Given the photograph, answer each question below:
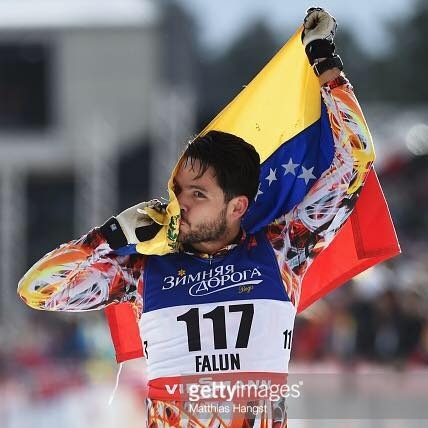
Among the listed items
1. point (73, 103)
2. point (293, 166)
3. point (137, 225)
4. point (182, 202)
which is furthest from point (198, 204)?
point (73, 103)

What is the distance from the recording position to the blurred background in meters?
9.08

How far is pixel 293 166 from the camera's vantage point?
3.53 metres

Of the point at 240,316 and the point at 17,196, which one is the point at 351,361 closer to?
the point at 240,316

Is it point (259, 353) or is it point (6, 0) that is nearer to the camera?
point (259, 353)

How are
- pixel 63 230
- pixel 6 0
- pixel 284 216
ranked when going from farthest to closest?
pixel 6 0 → pixel 63 230 → pixel 284 216

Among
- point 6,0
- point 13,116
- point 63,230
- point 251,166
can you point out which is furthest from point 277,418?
point 6,0

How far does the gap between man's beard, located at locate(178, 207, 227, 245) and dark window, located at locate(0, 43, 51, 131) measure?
23.7m

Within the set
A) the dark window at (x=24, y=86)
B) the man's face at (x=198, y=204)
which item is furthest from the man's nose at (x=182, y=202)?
the dark window at (x=24, y=86)

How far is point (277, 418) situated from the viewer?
302 cm

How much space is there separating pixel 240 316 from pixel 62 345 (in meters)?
9.09

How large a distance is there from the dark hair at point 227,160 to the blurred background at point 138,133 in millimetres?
5045

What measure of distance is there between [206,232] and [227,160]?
200 mm

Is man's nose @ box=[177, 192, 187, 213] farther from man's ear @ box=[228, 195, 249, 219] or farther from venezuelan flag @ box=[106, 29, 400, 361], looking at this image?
venezuelan flag @ box=[106, 29, 400, 361]

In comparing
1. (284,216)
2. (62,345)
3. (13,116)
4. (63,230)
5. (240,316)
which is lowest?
(240,316)
